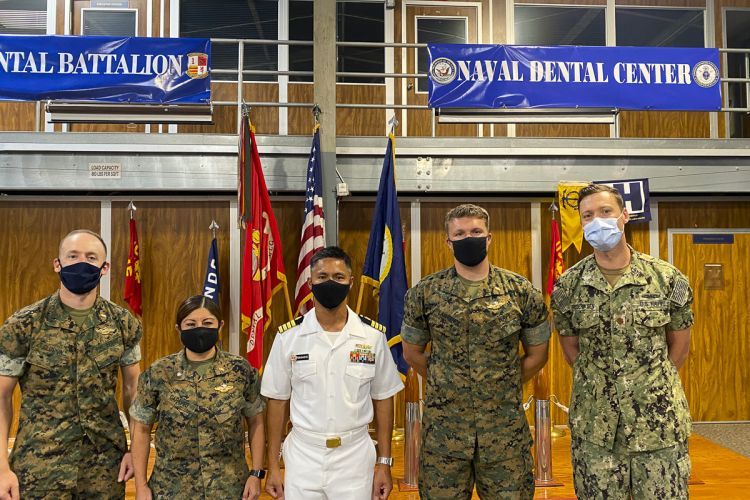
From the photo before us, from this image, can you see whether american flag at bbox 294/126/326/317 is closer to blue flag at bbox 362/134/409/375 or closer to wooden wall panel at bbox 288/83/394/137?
blue flag at bbox 362/134/409/375

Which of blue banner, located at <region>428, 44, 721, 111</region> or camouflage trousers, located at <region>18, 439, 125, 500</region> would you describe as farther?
blue banner, located at <region>428, 44, 721, 111</region>

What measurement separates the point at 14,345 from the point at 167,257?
3008 millimetres

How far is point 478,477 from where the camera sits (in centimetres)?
234

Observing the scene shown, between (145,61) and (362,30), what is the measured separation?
10.9 ft

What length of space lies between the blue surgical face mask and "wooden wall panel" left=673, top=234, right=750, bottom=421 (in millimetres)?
3966

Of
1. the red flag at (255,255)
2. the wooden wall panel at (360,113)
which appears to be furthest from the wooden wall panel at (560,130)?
the red flag at (255,255)

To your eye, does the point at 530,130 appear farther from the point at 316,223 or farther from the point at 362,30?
the point at 316,223

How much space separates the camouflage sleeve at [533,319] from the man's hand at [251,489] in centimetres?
123

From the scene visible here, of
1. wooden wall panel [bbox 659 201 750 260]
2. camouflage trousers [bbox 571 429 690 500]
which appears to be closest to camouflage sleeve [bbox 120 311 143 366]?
camouflage trousers [bbox 571 429 690 500]

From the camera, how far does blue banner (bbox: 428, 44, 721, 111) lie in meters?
4.73

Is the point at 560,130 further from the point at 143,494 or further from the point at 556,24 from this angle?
the point at 143,494

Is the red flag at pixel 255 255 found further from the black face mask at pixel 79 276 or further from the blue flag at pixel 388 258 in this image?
the black face mask at pixel 79 276

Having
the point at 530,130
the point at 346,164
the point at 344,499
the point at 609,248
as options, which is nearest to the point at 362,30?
the point at 530,130

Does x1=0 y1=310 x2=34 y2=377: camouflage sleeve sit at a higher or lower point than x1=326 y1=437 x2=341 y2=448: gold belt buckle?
higher
